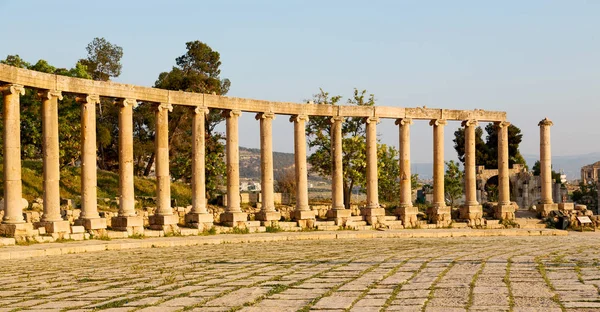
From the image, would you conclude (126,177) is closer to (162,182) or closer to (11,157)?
(162,182)

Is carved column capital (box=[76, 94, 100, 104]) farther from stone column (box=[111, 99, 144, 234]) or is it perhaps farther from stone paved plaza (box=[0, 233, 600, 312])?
stone paved plaza (box=[0, 233, 600, 312])

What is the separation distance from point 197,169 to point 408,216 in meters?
12.8

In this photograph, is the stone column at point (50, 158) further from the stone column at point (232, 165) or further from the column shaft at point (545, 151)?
the column shaft at point (545, 151)

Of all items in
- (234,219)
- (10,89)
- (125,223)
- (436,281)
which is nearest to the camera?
(436,281)

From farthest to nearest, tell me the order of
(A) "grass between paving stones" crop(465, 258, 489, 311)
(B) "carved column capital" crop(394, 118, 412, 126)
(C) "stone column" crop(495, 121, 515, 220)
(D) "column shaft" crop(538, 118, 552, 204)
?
(D) "column shaft" crop(538, 118, 552, 204)
(C) "stone column" crop(495, 121, 515, 220)
(B) "carved column capital" crop(394, 118, 412, 126)
(A) "grass between paving stones" crop(465, 258, 489, 311)

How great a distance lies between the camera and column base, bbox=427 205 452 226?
4578cm

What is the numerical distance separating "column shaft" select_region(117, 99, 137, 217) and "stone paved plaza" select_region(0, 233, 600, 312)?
417 inches

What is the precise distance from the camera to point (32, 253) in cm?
2675

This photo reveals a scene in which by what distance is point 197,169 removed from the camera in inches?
1540

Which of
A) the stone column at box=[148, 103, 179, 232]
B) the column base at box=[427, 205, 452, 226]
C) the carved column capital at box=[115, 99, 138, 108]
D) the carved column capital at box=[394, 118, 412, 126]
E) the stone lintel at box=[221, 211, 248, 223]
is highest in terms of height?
the carved column capital at box=[115, 99, 138, 108]

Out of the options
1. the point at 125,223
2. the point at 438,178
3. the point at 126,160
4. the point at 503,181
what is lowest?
the point at 125,223

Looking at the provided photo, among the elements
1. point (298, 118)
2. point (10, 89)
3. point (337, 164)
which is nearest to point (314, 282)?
point (10, 89)

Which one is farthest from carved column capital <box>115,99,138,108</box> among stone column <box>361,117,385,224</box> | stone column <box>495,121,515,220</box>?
stone column <box>495,121,515,220</box>

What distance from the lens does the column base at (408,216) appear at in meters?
44.8
